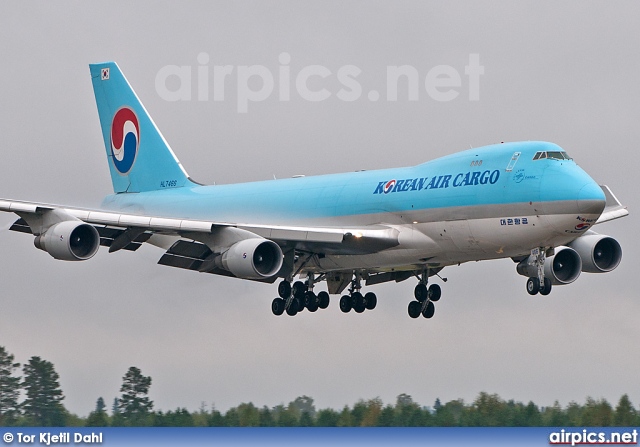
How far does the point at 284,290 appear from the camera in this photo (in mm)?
58312

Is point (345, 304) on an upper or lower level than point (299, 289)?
lower

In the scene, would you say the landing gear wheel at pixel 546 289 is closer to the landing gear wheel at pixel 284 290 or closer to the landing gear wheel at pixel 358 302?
the landing gear wheel at pixel 284 290

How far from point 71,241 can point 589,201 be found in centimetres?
1950

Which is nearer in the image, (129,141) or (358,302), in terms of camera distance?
(358,302)

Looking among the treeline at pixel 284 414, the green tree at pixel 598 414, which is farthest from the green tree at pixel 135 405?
the green tree at pixel 598 414

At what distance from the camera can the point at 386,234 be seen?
54.4 meters

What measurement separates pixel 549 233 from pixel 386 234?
23.0ft

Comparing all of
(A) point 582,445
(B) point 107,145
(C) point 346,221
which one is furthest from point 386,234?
(B) point 107,145

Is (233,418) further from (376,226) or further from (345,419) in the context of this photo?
(376,226)

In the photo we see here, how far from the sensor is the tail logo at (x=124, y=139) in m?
69.8

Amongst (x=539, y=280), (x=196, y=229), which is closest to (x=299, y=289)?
(x=196, y=229)

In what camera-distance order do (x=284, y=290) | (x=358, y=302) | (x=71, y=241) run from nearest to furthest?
(x=71, y=241) < (x=284, y=290) < (x=358, y=302)

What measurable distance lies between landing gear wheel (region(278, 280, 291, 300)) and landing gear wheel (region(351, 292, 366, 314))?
14.3 feet

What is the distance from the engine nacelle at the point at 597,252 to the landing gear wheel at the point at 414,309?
712 centimetres
